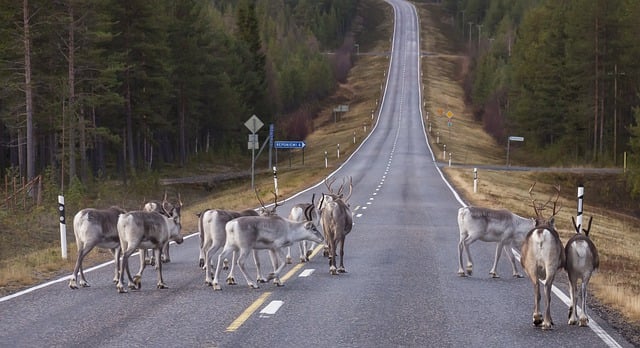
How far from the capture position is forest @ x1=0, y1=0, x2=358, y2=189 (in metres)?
42.9

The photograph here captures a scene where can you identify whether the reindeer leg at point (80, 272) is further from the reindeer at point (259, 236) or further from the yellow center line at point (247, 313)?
the yellow center line at point (247, 313)

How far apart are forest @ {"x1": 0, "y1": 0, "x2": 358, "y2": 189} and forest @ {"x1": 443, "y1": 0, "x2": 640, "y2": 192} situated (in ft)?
96.5

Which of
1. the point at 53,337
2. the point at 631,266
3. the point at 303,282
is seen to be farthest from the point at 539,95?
the point at 53,337

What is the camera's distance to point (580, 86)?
73.5 meters

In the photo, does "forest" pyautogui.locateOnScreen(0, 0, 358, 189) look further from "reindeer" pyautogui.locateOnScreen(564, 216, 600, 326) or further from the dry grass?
"reindeer" pyautogui.locateOnScreen(564, 216, 600, 326)

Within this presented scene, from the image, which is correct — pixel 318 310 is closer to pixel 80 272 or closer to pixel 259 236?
pixel 259 236

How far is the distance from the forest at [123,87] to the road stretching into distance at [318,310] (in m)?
19.9

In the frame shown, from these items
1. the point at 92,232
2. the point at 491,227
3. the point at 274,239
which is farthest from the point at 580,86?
the point at 92,232

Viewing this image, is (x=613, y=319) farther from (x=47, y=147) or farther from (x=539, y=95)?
(x=539, y=95)

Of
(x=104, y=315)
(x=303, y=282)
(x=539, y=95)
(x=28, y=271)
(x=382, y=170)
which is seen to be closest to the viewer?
(x=104, y=315)

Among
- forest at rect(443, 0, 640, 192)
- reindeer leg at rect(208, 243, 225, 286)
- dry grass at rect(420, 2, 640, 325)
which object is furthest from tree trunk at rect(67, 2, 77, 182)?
forest at rect(443, 0, 640, 192)

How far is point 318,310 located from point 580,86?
66.5 m

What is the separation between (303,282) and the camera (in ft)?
48.0

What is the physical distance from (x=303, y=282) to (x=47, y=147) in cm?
5466
